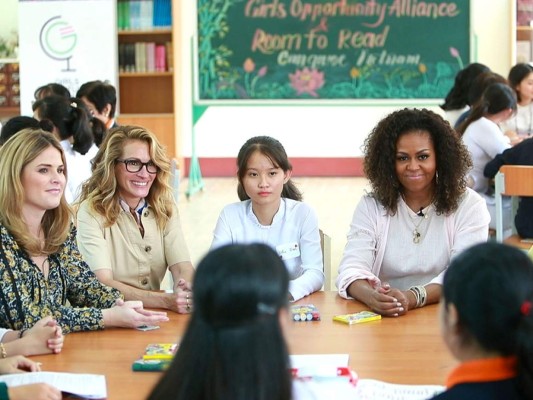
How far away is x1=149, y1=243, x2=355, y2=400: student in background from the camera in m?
1.31

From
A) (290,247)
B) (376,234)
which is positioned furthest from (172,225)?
(376,234)

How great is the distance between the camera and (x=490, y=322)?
58.5 inches

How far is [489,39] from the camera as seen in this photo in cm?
1053

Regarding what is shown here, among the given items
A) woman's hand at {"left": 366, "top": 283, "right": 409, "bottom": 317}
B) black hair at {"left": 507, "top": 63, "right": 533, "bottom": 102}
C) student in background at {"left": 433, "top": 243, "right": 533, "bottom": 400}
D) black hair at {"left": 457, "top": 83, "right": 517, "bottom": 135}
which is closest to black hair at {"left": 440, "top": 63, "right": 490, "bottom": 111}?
black hair at {"left": 507, "top": 63, "right": 533, "bottom": 102}

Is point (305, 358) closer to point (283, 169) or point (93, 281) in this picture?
point (93, 281)

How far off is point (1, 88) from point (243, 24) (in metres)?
2.75

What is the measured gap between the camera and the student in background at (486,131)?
5801mm

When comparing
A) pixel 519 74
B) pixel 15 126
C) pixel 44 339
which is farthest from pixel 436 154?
pixel 519 74

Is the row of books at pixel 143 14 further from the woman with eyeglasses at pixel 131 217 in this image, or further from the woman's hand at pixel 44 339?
the woman's hand at pixel 44 339

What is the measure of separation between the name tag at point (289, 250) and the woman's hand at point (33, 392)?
1.51m

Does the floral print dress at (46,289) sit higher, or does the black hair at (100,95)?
the black hair at (100,95)

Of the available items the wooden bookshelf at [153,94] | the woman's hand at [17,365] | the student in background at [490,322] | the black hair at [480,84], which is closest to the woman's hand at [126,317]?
the woman's hand at [17,365]

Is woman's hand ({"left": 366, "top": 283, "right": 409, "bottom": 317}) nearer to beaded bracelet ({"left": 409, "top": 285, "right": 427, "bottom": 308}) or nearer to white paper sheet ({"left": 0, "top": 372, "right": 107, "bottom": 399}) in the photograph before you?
beaded bracelet ({"left": 409, "top": 285, "right": 427, "bottom": 308})

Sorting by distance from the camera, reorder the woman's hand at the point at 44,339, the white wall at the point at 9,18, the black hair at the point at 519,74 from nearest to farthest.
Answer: the woman's hand at the point at 44,339, the black hair at the point at 519,74, the white wall at the point at 9,18
